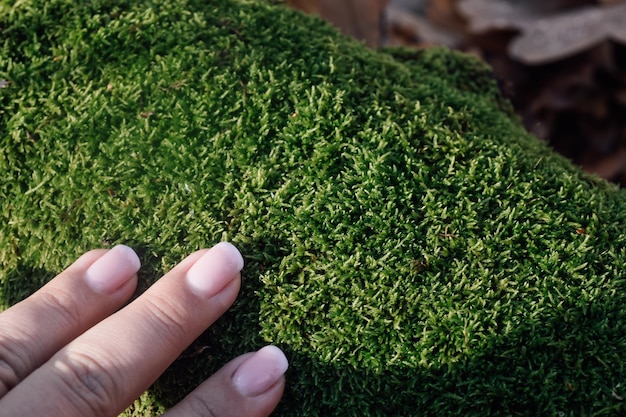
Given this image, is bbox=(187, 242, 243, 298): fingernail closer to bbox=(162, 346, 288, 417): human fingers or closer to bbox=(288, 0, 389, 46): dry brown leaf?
bbox=(162, 346, 288, 417): human fingers

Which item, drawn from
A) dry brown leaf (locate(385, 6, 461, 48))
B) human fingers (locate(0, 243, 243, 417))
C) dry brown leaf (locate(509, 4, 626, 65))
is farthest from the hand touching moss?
dry brown leaf (locate(385, 6, 461, 48))

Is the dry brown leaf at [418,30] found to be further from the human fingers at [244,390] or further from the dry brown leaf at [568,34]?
the human fingers at [244,390]

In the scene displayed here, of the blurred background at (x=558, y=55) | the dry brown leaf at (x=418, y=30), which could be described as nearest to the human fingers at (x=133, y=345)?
the blurred background at (x=558, y=55)

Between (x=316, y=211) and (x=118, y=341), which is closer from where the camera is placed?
(x=118, y=341)

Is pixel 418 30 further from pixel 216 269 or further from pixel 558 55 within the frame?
pixel 216 269

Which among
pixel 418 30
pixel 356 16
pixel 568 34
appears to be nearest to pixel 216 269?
pixel 356 16

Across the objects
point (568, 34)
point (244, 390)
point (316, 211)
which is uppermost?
point (316, 211)
